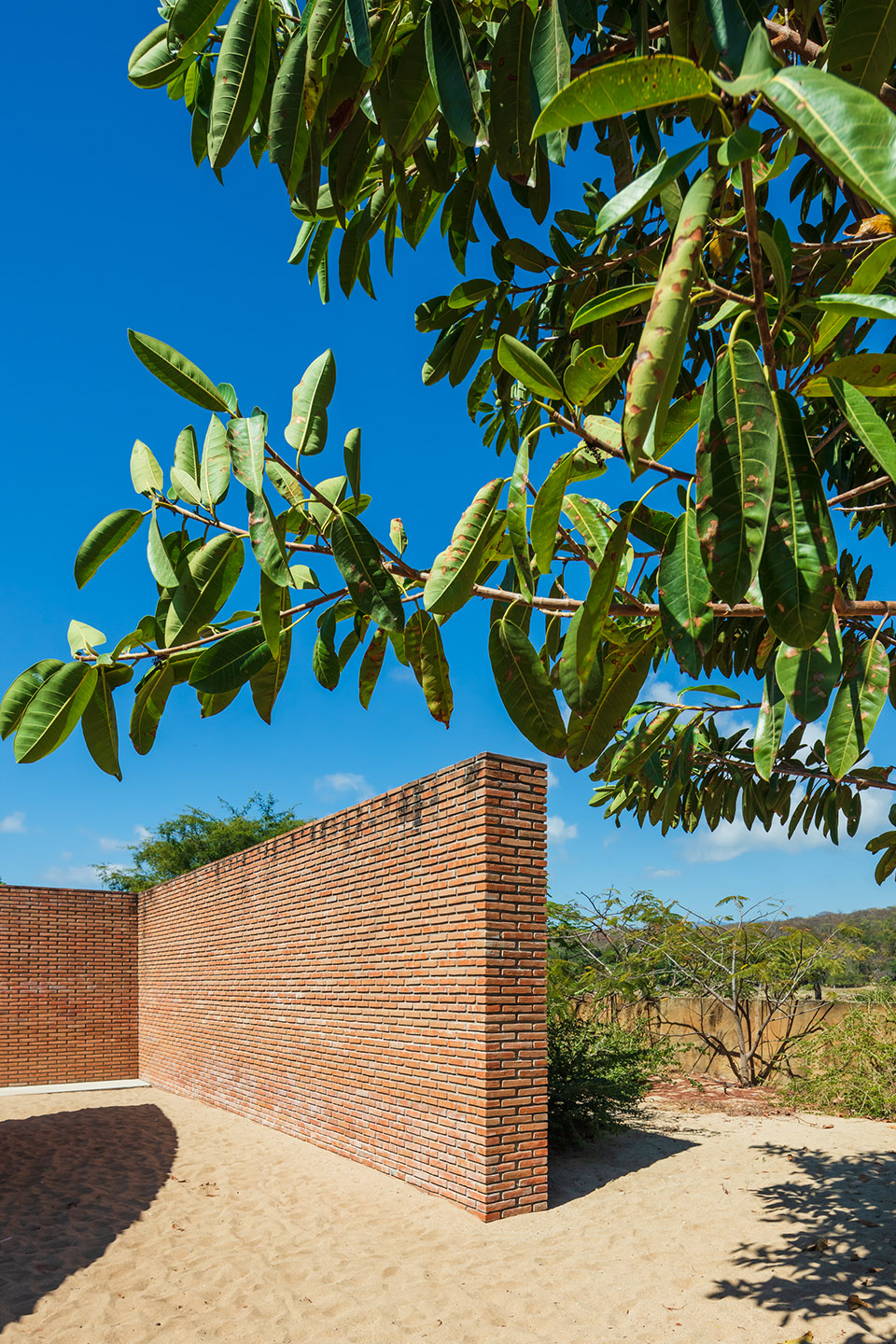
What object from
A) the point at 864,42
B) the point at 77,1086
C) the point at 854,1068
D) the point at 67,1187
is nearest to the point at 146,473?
the point at 864,42

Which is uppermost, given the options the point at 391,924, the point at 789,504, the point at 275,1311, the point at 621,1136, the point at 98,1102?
the point at 789,504

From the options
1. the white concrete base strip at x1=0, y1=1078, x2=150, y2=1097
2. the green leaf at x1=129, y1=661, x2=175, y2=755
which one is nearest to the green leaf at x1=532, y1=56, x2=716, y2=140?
the green leaf at x1=129, y1=661, x2=175, y2=755

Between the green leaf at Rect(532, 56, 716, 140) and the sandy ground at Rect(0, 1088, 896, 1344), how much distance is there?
4431 millimetres

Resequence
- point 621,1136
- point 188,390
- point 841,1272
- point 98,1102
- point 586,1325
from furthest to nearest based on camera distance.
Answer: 1. point 98,1102
2. point 621,1136
3. point 841,1272
4. point 586,1325
5. point 188,390

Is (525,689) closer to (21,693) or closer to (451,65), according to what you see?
(21,693)

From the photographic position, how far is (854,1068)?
8.68m

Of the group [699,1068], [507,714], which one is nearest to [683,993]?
[699,1068]

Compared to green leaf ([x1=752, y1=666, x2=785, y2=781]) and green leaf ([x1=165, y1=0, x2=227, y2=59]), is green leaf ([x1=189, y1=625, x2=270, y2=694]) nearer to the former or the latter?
green leaf ([x1=165, y1=0, x2=227, y2=59])

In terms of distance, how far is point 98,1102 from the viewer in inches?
408

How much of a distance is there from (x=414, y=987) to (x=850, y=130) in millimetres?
6119

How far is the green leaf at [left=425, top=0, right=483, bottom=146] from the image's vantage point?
1.07m

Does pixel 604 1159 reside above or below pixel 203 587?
below

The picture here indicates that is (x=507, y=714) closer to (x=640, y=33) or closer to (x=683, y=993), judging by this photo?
(x=640, y=33)

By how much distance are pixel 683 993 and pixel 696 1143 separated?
3967 millimetres
